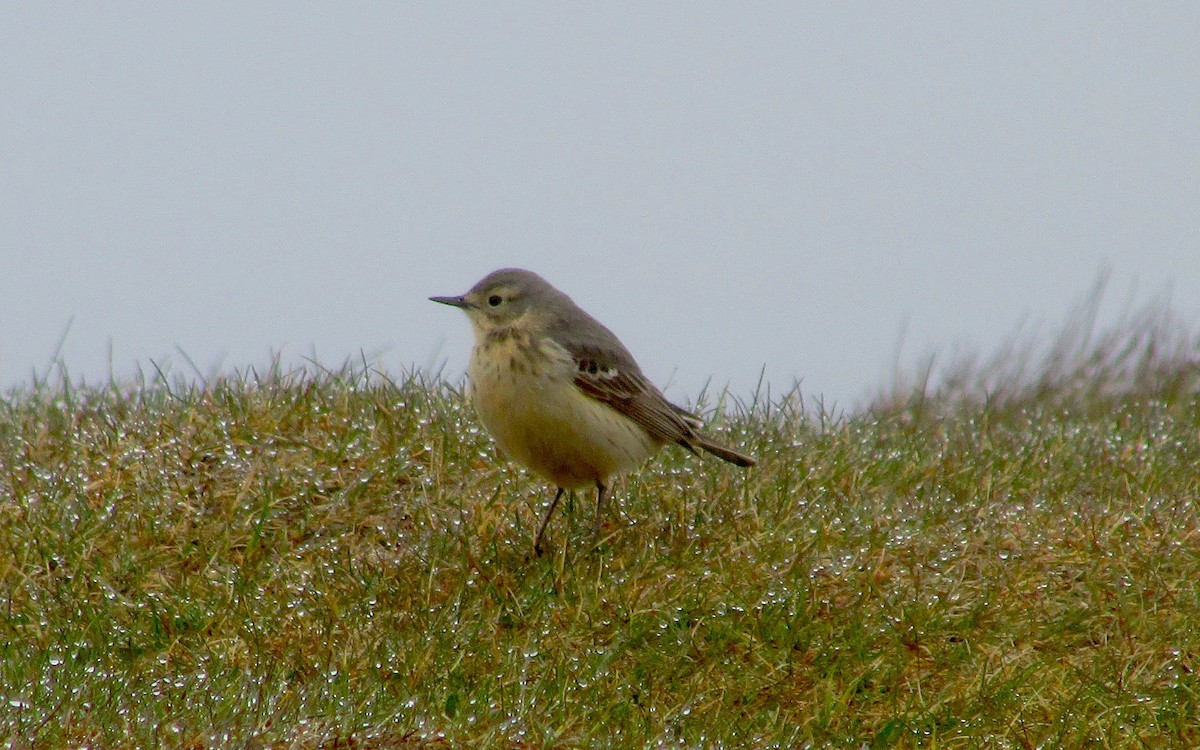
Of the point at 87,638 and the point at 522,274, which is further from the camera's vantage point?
the point at 522,274

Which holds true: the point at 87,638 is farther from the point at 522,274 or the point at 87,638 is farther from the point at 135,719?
the point at 522,274

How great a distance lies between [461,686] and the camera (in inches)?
249

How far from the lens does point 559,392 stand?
23.7 ft

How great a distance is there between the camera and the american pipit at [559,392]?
7203mm

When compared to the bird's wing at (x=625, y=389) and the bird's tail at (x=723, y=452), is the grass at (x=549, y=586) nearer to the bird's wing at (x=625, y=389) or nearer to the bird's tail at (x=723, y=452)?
the bird's tail at (x=723, y=452)

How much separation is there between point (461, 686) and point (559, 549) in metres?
1.12

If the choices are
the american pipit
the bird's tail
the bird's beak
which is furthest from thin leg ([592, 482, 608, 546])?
the bird's beak

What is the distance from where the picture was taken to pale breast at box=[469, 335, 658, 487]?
7.18 meters

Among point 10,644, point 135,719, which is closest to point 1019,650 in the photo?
point 135,719

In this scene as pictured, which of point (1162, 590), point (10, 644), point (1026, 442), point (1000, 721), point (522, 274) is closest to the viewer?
point (1000, 721)

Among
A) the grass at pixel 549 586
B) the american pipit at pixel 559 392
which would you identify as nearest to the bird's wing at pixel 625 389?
the american pipit at pixel 559 392

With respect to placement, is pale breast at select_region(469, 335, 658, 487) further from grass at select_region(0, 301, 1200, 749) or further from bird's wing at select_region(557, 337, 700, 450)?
grass at select_region(0, 301, 1200, 749)

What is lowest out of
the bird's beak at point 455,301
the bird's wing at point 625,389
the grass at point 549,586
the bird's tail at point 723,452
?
the grass at point 549,586

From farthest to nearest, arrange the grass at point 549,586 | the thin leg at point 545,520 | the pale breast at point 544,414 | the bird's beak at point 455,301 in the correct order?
the bird's beak at point 455,301 → the thin leg at point 545,520 → the pale breast at point 544,414 → the grass at point 549,586
